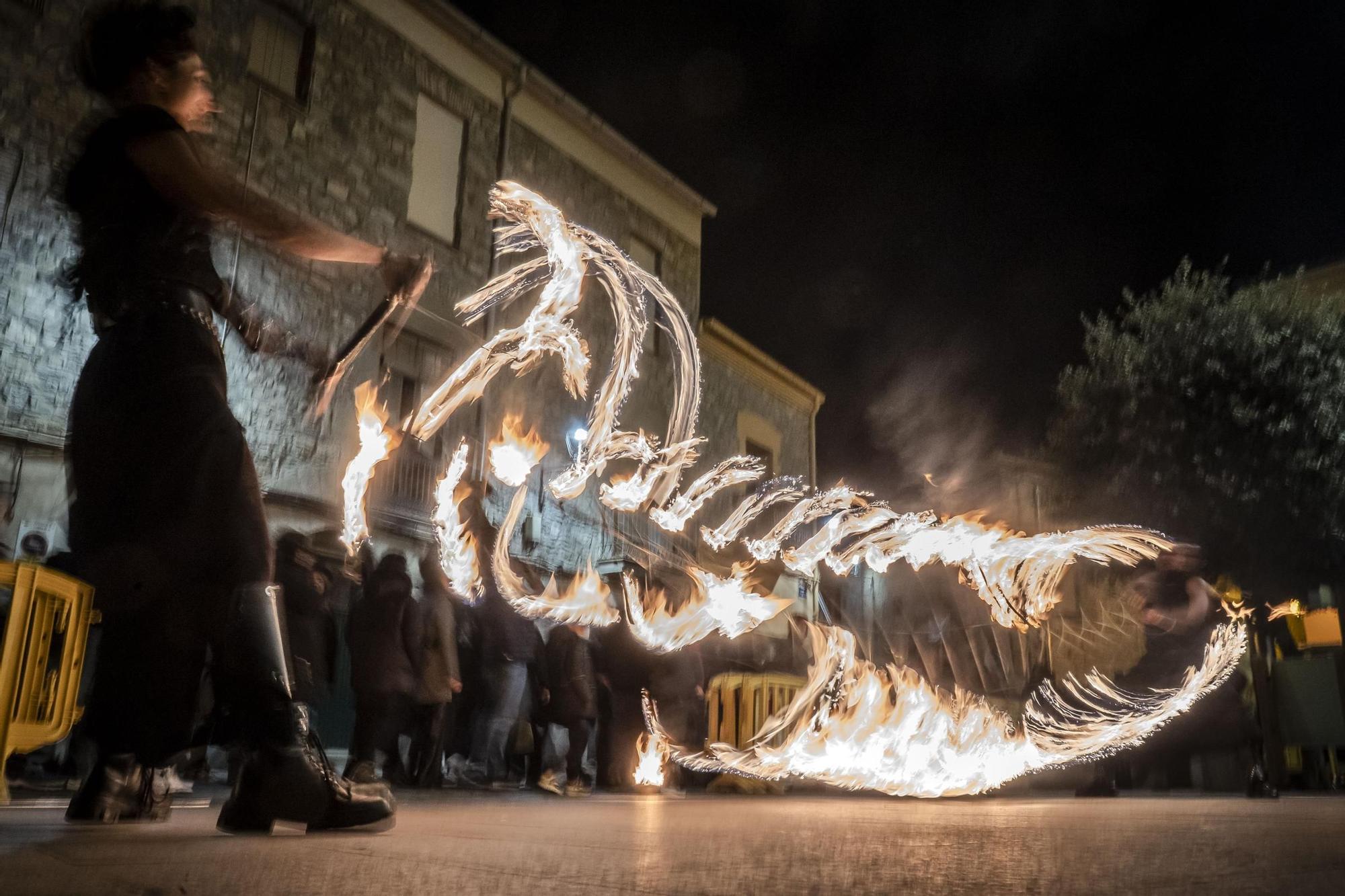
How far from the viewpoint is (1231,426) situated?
16594mm

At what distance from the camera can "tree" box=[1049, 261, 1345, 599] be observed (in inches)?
632

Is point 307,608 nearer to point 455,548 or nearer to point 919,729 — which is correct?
point 455,548

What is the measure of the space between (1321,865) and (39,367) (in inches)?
429

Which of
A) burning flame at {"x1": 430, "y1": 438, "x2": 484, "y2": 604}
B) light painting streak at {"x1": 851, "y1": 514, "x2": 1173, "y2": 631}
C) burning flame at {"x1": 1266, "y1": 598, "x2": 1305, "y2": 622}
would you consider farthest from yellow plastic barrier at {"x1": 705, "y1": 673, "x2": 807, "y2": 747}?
burning flame at {"x1": 1266, "y1": 598, "x2": 1305, "y2": 622}

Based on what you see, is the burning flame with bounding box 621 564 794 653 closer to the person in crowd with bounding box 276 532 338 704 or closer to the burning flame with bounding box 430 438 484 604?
the burning flame with bounding box 430 438 484 604

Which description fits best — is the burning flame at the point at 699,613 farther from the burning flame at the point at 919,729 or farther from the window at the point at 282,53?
the window at the point at 282,53

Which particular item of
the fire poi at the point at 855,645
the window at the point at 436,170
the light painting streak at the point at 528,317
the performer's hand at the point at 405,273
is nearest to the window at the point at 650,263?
the light painting streak at the point at 528,317

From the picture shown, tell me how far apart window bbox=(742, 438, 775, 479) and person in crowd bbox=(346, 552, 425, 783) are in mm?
13481

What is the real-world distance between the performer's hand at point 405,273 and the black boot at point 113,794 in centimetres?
164

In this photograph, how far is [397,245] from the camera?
14.0 m

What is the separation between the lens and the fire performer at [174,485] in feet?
9.02

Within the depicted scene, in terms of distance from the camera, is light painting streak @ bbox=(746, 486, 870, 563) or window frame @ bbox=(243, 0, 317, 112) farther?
light painting streak @ bbox=(746, 486, 870, 563)

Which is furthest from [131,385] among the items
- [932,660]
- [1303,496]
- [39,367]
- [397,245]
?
[1303,496]

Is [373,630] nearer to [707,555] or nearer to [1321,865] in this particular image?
[1321,865]
